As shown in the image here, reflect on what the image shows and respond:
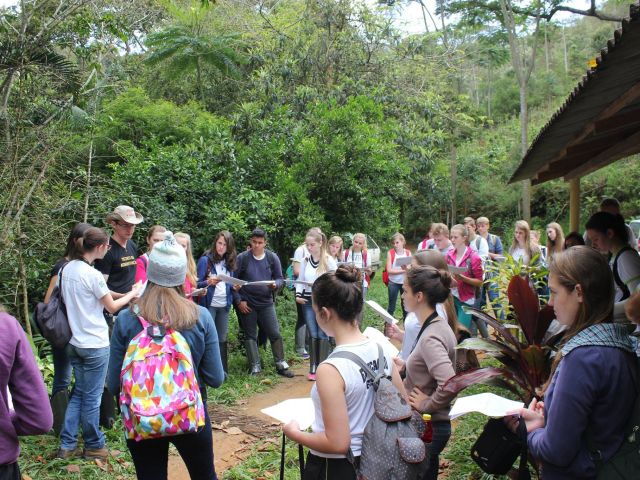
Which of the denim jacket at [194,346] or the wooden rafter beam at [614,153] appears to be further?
the wooden rafter beam at [614,153]

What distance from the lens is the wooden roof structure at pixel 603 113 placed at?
262cm

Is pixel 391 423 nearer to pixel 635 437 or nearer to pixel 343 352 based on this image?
pixel 343 352

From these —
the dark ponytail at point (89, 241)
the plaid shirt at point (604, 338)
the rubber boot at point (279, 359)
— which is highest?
the dark ponytail at point (89, 241)

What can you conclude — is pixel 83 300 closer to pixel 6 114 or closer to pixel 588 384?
pixel 588 384

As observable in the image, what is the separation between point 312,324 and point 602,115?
14.2ft

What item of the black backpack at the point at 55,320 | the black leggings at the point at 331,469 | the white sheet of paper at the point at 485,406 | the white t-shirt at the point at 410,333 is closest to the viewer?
the black leggings at the point at 331,469

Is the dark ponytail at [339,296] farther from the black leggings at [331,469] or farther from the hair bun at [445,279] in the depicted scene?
the hair bun at [445,279]

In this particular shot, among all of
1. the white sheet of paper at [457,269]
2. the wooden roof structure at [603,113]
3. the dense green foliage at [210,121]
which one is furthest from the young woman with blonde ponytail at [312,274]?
the dense green foliage at [210,121]

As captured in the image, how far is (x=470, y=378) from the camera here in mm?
3457

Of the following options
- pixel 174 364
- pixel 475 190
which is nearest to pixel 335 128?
pixel 174 364

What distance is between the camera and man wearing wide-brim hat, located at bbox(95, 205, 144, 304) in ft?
18.9

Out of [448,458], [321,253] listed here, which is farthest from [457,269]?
[448,458]

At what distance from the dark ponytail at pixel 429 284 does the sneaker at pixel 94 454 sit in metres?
3.27

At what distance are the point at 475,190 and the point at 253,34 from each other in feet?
51.6
